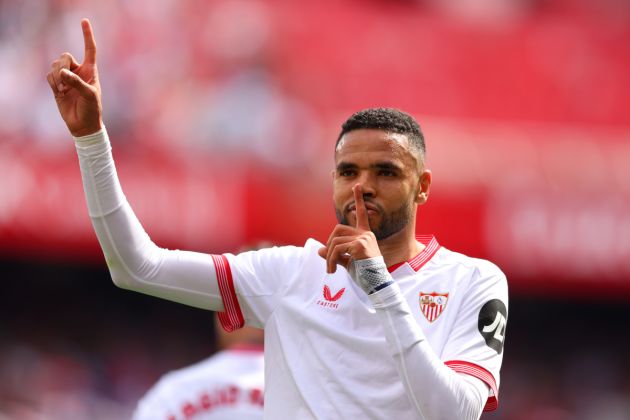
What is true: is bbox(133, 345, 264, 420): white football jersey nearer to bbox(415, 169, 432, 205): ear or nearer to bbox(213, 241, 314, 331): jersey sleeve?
bbox(213, 241, 314, 331): jersey sleeve

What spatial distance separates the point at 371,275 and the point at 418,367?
290 millimetres

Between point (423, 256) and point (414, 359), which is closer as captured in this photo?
point (414, 359)

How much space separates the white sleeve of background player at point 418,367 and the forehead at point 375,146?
482 mm

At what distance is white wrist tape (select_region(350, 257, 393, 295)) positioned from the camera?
3.34 meters

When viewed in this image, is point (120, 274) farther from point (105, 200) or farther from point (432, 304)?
point (432, 304)

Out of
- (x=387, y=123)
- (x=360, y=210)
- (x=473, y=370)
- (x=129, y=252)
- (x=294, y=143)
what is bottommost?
(x=473, y=370)

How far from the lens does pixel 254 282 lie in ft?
12.3

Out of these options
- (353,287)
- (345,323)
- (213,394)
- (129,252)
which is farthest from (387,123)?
(213,394)

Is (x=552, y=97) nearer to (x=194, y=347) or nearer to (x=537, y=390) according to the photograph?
(x=537, y=390)

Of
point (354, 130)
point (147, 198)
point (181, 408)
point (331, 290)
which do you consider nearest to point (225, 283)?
point (331, 290)

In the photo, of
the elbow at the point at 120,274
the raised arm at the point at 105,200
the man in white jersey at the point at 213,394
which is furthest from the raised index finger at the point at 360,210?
the man in white jersey at the point at 213,394

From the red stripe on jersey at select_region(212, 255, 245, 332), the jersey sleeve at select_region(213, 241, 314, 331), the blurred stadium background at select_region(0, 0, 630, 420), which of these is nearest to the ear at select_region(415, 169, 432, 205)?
the jersey sleeve at select_region(213, 241, 314, 331)

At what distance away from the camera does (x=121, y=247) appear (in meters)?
3.56

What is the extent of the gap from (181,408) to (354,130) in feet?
6.44
